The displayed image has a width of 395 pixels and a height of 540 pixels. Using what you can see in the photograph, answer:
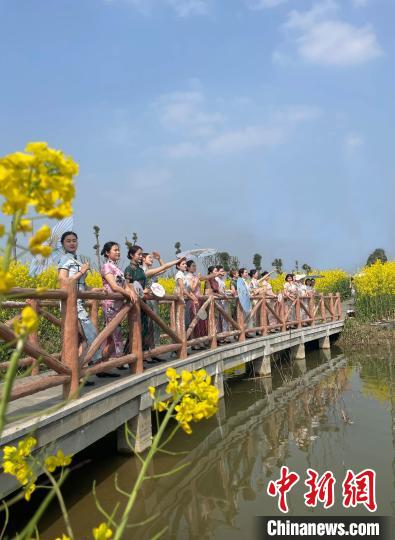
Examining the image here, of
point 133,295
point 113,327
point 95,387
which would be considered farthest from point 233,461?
point 133,295

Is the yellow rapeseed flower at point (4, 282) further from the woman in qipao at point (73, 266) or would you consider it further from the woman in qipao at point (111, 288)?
the woman in qipao at point (111, 288)

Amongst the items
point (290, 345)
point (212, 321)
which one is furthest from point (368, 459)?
point (290, 345)

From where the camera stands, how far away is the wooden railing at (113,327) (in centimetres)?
321

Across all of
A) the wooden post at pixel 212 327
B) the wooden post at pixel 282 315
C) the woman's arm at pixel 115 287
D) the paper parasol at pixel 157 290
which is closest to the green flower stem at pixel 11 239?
the woman's arm at pixel 115 287

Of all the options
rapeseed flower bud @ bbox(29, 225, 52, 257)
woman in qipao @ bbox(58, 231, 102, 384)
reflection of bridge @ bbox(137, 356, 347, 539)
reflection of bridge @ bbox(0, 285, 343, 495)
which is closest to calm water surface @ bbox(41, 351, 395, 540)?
reflection of bridge @ bbox(137, 356, 347, 539)

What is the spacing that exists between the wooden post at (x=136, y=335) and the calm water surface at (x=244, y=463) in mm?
884

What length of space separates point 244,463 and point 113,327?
1797 mm

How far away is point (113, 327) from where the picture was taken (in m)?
4.28

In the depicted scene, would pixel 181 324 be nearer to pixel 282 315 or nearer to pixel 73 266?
pixel 73 266

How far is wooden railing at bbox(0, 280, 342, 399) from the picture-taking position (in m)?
3.21

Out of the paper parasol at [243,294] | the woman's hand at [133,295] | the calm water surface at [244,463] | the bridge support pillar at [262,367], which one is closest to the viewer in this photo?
the calm water surface at [244,463]

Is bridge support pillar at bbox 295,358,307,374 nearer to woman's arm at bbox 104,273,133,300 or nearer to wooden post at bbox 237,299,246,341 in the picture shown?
wooden post at bbox 237,299,246,341

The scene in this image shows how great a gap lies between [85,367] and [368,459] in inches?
105

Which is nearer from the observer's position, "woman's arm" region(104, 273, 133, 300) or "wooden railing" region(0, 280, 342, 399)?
"wooden railing" region(0, 280, 342, 399)
